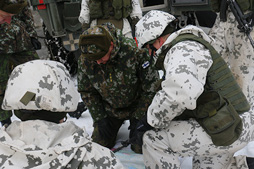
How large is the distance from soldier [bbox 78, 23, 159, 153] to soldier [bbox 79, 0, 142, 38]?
127 cm

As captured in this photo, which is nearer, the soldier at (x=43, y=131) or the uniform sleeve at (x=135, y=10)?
the soldier at (x=43, y=131)

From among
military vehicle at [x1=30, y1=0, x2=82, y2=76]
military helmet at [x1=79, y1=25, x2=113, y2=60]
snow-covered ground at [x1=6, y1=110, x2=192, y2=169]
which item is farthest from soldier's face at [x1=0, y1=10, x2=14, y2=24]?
military vehicle at [x1=30, y1=0, x2=82, y2=76]

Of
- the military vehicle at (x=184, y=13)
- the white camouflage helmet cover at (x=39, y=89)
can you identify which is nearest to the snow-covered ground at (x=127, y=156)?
the white camouflage helmet cover at (x=39, y=89)

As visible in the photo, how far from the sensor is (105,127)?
2.96 m

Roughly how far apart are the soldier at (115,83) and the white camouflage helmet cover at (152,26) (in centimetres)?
37

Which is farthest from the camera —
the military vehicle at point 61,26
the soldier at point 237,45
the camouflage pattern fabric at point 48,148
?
the military vehicle at point 61,26

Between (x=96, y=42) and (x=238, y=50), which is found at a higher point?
(x=96, y=42)

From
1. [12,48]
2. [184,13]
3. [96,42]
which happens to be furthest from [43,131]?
[184,13]

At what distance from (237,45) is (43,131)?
6.86 feet

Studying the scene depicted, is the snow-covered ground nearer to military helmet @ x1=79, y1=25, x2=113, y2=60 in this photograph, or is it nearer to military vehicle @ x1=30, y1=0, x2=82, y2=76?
military helmet @ x1=79, y1=25, x2=113, y2=60

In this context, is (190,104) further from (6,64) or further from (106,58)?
(6,64)

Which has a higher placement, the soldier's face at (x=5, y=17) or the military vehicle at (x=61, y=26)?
the soldier's face at (x=5, y=17)

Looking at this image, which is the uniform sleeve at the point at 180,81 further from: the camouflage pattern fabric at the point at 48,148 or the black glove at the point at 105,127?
the black glove at the point at 105,127

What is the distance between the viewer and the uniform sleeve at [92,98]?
9.46 feet
